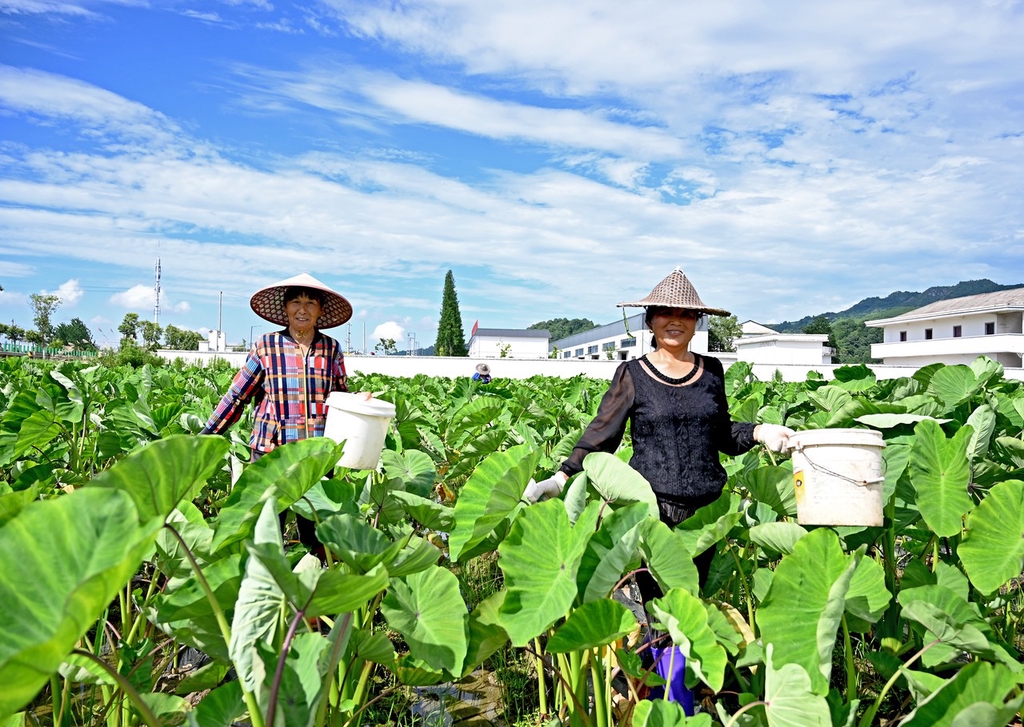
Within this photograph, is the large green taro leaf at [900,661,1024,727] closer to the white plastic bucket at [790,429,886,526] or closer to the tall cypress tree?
the white plastic bucket at [790,429,886,526]

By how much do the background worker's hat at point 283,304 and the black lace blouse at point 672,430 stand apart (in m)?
1.16

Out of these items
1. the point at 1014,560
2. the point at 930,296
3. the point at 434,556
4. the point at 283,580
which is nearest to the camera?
the point at 283,580

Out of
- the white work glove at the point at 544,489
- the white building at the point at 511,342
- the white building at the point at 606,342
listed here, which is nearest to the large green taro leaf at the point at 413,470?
the white work glove at the point at 544,489

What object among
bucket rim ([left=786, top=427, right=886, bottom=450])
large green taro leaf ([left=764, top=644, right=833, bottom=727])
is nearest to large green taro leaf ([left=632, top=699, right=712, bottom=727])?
large green taro leaf ([left=764, top=644, right=833, bottom=727])

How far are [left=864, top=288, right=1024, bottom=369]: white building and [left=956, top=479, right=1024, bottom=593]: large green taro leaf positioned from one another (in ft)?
107

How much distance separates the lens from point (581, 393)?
566cm

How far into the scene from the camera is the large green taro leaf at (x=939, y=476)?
1.79 m

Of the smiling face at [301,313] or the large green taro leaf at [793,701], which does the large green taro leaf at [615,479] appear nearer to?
the large green taro leaf at [793,701]

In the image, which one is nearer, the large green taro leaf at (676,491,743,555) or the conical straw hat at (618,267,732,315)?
the large green taro leaf at (676,491,743,555)

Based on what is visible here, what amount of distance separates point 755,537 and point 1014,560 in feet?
1.68

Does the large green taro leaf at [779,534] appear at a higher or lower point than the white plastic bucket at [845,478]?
lower

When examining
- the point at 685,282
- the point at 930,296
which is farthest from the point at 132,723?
the point at 930,296

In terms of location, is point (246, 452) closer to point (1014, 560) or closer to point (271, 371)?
point (271, 371)

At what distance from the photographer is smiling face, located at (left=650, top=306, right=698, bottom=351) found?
2160 mm
